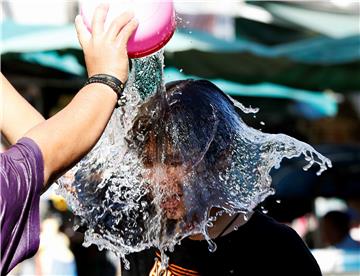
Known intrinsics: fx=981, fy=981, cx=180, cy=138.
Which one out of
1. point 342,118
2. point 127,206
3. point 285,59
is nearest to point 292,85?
point 285,59

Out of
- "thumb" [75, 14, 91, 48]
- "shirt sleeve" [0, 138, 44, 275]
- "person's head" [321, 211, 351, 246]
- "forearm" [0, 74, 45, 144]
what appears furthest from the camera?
"person's head" [321, 211, 351, 246]

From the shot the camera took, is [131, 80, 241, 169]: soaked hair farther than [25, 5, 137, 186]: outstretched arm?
Yes

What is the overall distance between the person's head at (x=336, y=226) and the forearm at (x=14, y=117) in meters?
5.95

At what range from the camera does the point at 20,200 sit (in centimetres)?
182

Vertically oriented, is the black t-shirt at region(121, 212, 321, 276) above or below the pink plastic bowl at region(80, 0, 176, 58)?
below

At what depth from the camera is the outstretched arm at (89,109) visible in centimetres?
187

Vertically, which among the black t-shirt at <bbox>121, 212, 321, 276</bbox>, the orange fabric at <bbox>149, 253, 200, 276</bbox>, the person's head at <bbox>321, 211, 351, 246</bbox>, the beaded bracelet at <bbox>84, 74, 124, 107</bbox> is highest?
the beaded bracelet at <bbox>84, 74, 124, 107</bbox>

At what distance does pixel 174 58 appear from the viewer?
7102 millimetres

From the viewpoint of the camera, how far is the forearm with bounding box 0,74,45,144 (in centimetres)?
231

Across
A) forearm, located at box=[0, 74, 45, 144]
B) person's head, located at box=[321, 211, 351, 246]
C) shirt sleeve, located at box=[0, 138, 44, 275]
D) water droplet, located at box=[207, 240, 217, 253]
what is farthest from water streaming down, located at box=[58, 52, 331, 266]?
person's head, located at box=[321, 211, 351, 246]

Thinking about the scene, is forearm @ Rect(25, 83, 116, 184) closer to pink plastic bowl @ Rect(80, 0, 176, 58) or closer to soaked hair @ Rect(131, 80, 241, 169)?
pink plastic bowl @ Rect(80, 0, 176, 58)

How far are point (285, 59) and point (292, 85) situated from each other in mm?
288

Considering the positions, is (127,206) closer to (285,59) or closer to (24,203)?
(24,203)

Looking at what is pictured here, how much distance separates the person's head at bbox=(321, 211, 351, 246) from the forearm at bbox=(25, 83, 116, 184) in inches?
247
